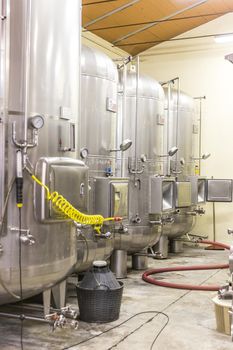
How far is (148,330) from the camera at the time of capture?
3.31m

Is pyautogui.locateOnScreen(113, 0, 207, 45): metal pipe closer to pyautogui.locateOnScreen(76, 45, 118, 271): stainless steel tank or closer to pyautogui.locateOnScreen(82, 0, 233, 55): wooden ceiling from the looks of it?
pyautogui.locateOnScreen(82, 0, 233, 55): wooden ceiling

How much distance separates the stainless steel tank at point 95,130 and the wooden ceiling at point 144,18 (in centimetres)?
221

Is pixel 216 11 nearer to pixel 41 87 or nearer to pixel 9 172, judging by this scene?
pixel 41 87

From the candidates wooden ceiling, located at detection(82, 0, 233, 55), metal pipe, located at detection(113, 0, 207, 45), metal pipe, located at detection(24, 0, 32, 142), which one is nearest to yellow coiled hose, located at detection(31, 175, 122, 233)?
metal pipe, located at detection(24, 0, 32, 142)

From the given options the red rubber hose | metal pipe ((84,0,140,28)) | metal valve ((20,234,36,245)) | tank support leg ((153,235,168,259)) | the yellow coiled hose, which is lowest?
the red rubber hose

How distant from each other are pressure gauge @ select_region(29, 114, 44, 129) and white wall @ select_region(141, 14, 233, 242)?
5.14m

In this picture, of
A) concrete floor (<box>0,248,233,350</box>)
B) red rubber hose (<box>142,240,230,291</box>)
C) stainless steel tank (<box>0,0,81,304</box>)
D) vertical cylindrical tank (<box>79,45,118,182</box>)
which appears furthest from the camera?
red rubber hose (<box>142,240,230,291</box>)

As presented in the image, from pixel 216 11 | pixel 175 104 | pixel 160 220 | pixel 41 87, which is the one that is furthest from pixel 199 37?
pixel 41 87

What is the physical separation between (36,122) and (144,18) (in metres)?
4.64

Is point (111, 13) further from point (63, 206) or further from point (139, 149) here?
point (63, 206)

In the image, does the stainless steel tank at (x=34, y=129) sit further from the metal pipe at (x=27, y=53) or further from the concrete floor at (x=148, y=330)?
the concrete floor at (x=148, y=330)

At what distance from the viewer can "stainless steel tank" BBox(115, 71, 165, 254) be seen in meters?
5.05

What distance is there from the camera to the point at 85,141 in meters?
4.14

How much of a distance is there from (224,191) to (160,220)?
6.57ft
